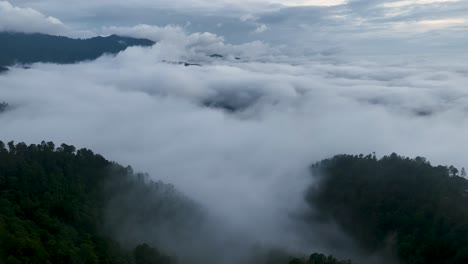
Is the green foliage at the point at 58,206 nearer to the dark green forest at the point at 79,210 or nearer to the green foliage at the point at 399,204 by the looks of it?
the dark green forest at the point at 79,210

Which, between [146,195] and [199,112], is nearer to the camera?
[146,195]

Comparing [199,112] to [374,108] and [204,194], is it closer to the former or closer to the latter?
[374,108]

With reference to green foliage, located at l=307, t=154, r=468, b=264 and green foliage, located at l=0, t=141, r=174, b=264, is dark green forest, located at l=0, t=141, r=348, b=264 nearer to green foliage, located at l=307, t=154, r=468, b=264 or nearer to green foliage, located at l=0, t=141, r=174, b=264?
green foliage, located at l=0, t=141, r=174, b=264

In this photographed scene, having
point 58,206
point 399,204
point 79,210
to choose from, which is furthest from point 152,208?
point 399,204

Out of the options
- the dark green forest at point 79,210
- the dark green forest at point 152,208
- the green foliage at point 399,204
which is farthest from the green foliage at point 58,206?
the green foliage at point 399,204

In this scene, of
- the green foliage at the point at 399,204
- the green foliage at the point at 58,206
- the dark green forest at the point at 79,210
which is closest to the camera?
the green foliage at the point at 58,206

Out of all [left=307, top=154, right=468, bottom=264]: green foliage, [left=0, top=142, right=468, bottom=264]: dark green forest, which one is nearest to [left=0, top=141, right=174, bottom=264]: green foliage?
[left=0, top=142, right=468, bottom=264]: dark green forest

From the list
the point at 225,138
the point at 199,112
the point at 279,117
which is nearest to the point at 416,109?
the point at 279,117
